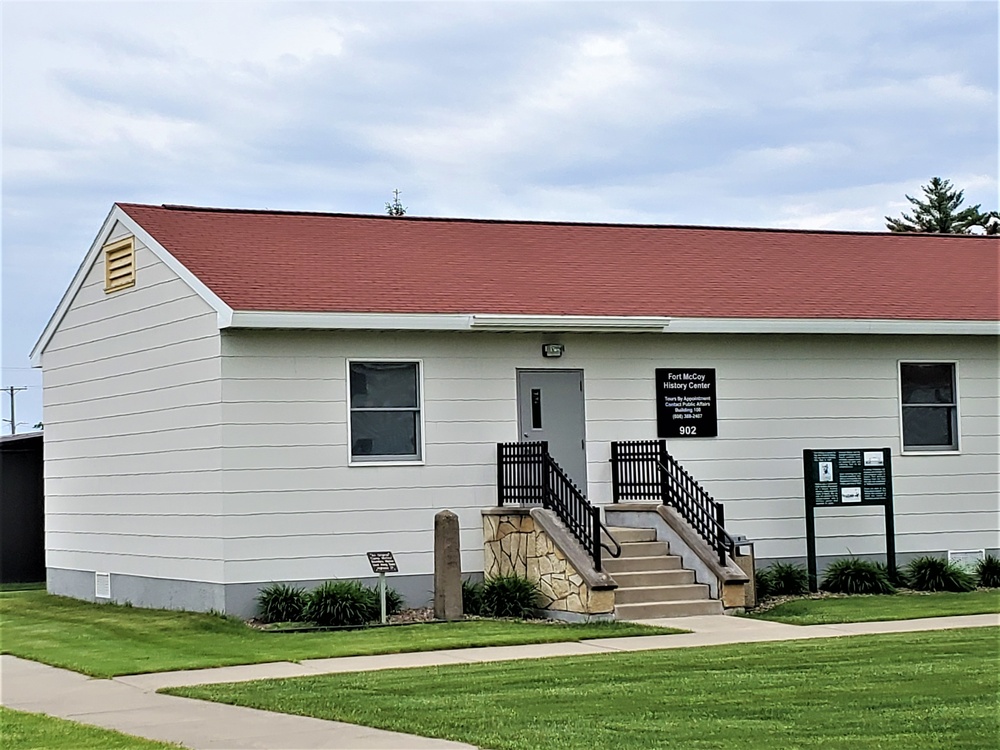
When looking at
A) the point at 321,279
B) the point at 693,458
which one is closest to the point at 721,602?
the point at 693,458

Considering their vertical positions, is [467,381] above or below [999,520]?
above

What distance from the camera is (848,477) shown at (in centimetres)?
2075

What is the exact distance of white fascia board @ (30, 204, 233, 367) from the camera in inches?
726

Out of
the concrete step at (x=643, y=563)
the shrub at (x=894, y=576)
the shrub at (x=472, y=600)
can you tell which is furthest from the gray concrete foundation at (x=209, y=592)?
the shrub at (x=894, y=576)

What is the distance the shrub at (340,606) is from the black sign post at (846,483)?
630 centimetres

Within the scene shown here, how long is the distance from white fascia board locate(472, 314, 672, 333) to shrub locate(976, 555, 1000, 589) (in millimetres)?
5778

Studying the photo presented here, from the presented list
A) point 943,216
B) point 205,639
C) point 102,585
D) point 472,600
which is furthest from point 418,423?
point 943,216

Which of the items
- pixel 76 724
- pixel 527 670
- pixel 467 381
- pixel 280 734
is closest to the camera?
pixel 280 734

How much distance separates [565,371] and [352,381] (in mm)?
2979

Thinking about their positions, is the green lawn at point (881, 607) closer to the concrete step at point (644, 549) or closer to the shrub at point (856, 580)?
the shrub at point (856, 580)

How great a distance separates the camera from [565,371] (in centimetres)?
2034

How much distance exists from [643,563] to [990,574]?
224 inches

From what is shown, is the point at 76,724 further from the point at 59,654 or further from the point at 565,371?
the point at 565,371

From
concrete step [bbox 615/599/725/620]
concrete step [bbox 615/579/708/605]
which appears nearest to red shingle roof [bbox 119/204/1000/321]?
concrete step [bbox 615/579/708/605]
